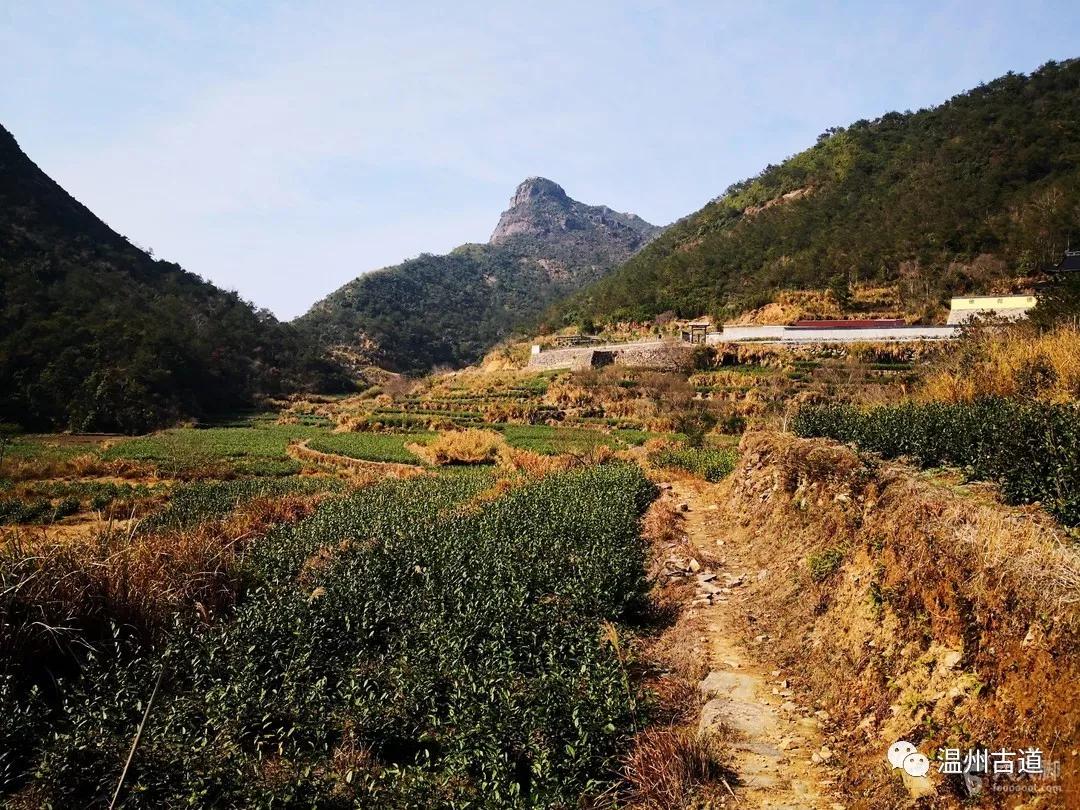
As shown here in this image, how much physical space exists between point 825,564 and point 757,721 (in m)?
2.76

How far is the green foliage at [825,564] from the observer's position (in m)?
7.56

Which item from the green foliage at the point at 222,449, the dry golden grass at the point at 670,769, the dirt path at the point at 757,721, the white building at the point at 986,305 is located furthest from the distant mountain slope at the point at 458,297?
→ the dry golden grass at the point at 670,769

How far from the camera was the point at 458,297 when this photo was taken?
146 meters

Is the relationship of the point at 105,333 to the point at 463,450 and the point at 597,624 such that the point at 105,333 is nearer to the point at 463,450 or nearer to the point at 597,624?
the point at 463,450

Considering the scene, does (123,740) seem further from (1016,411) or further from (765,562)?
(1016,411)

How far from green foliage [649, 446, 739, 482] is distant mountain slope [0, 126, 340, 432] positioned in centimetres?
4861

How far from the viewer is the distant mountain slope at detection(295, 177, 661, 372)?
11744 centimetres

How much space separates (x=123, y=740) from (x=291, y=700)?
1203 mm

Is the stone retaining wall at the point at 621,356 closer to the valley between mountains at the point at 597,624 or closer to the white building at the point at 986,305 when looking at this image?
the white building at the point at 986,305

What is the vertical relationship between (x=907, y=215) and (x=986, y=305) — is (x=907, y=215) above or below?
above

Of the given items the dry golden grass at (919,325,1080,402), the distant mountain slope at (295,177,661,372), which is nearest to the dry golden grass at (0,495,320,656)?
the dry golden grass at (919,325,1080,402)

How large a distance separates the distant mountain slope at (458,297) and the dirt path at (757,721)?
103m

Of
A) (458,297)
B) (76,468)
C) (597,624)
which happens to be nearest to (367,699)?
(597,624)

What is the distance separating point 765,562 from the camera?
10023 millimetres
